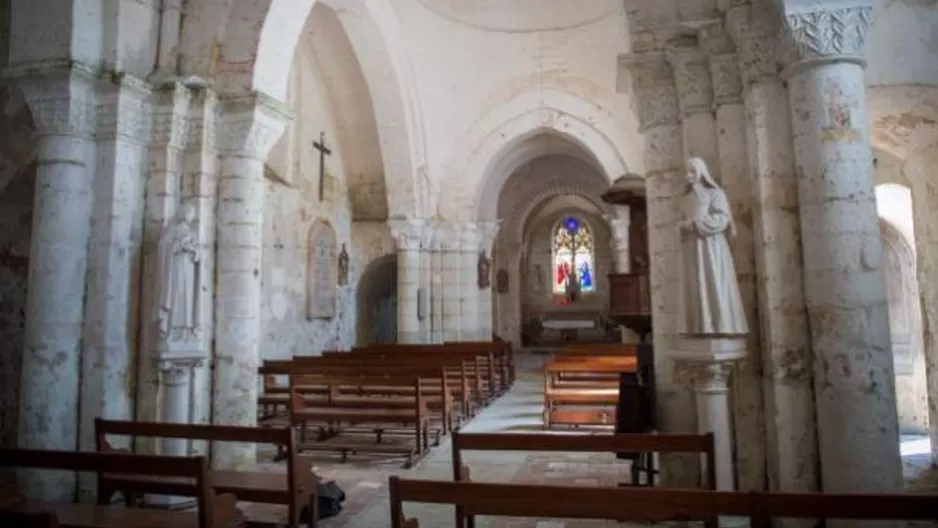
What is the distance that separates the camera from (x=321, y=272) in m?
14.2

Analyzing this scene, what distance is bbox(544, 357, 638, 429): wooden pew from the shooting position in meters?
7.84

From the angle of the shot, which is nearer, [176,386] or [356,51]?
[176,386]

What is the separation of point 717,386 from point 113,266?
5108mm

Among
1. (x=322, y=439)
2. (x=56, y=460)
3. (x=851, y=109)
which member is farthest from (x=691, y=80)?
(x=322, y=439)

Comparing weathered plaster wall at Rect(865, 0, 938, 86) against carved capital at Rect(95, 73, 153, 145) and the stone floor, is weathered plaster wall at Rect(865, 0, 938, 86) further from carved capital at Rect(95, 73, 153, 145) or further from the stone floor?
carved capital at Rect(95, 73, 153, 145)

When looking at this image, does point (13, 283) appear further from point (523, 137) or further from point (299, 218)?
point (523, 137)

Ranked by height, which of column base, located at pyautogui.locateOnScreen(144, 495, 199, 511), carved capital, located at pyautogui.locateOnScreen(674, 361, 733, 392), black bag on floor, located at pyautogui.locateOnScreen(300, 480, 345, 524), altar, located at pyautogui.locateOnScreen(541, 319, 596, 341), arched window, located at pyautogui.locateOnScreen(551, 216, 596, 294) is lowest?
column base, located at pyautogui.locateOnScreen(144, 495, 199, 511)

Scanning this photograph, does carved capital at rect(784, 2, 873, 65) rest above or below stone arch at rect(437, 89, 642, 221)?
below

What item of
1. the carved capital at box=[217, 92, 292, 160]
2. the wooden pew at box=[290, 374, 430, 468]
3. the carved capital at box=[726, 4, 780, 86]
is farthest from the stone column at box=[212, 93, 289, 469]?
the carved capital at box=[726, 4, 780, 86]

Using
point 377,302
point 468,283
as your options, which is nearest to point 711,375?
point 468,283

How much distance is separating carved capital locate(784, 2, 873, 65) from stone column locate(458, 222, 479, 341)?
11.8 metres

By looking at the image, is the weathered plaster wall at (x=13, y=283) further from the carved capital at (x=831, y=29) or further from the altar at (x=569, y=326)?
the altar at (x=569, y=326)

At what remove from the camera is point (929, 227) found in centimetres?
633

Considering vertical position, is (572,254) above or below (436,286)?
above
